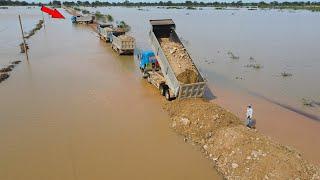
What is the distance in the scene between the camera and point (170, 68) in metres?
13.3

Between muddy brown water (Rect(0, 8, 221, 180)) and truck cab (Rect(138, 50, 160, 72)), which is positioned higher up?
truck cab (Rect(138, 50, 160, 72))

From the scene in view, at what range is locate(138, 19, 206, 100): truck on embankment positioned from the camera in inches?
507

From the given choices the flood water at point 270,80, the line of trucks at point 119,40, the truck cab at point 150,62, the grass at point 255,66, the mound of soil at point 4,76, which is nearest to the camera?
the flood water at point 270,80

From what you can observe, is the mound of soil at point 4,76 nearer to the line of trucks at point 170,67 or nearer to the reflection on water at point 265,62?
the line of trucks at point 170,67

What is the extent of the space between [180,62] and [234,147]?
Result: 594 cm

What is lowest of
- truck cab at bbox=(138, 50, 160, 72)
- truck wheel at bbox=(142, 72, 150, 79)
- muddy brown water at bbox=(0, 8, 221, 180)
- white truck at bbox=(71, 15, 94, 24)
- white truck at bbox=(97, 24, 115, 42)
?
muddy brown water at bbox=(0, 8, 221, 180)

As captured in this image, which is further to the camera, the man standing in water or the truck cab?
the truck cab

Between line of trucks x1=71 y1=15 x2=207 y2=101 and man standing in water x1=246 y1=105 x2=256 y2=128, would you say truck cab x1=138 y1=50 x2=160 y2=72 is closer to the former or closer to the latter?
line of trucks x1=71 y1=15 x2=207 y2=101

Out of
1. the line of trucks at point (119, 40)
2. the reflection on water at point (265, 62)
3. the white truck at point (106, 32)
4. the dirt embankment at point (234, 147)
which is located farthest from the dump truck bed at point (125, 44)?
the dirt embankment at point (234, 147)

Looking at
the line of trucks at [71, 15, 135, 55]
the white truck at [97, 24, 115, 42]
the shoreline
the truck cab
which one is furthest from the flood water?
the truck cab

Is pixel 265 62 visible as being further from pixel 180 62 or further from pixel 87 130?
pixel 87 130

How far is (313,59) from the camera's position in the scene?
2212 cm

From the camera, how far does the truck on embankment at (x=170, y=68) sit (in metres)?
12.9

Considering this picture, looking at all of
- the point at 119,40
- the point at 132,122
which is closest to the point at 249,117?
the point at 132,122
